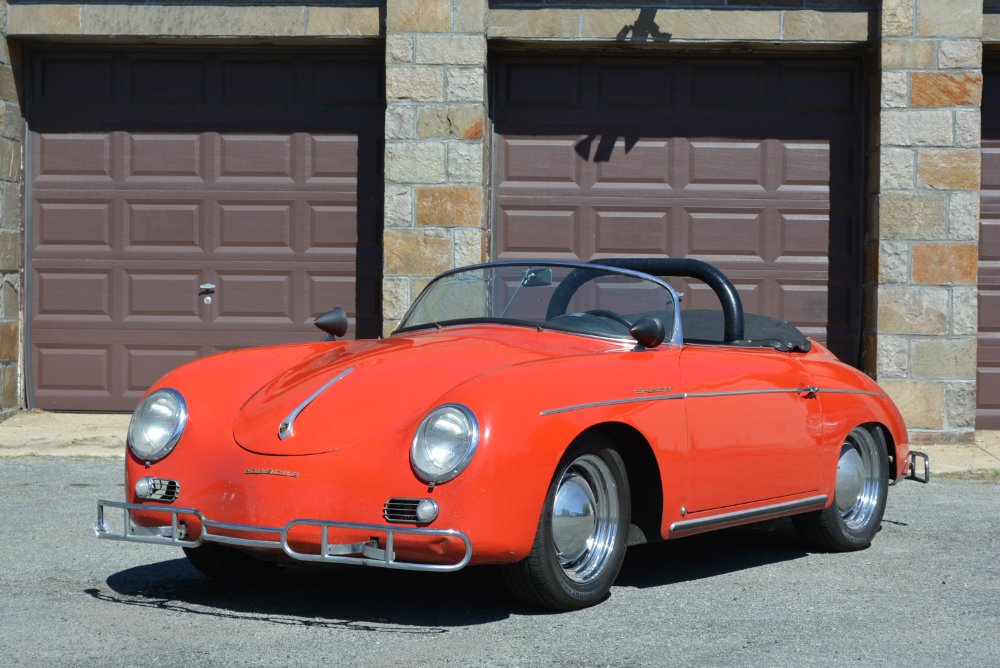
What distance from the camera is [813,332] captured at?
37.9ft

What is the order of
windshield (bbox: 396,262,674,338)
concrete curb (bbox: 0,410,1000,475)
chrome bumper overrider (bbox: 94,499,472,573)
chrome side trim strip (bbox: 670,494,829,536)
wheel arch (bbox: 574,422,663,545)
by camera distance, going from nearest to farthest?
chrome bumper overrider (bbox: 94,499,472,573), wheel arch (bbox: 574,422,663,545), chrome side trim strip (bbox: 670,494,829,536), windshield (bbox: 396,262,674,338), concrete curb (bbox: 0,410,1000,475)

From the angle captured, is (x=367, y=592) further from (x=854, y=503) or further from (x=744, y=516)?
(x=854, y=503)

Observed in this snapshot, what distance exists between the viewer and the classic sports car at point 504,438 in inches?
178

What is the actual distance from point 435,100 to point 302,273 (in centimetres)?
183

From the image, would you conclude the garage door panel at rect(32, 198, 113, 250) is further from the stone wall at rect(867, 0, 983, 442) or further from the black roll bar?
the black roll bar

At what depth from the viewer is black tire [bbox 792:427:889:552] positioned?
247 inches

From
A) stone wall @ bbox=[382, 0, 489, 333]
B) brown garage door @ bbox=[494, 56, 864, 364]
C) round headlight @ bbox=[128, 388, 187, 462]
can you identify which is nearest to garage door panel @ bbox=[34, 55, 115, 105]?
stone wall @ bbox=[382, 0, 489, 333]

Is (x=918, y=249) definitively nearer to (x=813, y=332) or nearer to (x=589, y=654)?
(x=813, y=332)

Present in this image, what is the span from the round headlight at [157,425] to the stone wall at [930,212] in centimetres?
701

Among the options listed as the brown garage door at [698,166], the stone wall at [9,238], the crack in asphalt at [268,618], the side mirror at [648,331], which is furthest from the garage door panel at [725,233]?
the crack in asphalt at [268,618]

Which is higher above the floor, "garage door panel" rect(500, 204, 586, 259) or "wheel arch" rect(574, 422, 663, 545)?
"garage door panel" rect(500, 204, 586, 259)

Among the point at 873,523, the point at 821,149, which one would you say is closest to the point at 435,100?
the point at 821,149

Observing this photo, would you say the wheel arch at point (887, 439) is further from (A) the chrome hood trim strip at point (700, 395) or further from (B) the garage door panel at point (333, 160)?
(B) the garage door panel at point (333, 160)

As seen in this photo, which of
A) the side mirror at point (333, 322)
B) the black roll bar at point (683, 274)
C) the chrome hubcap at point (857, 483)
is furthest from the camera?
the chrome hubcap at point (857, 483)
